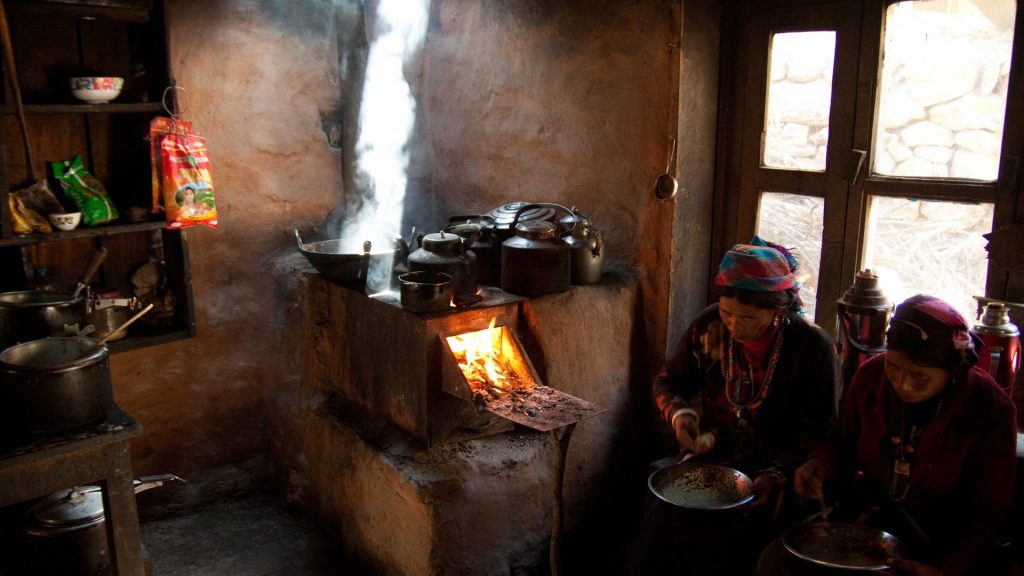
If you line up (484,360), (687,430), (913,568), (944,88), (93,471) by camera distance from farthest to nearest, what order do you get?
(484,360)
(944,88)
(687,430)
(93,471)
(913,568)

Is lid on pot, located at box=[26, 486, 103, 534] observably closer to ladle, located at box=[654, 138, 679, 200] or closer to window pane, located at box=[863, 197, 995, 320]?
ladle, located at box=[654, 138, 679, 200]

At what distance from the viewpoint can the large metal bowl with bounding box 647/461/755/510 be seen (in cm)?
268

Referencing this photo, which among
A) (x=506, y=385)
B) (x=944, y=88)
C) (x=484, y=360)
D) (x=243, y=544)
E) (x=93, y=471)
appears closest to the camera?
(x=93, y=471)

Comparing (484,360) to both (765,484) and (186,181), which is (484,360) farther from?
(186,181)

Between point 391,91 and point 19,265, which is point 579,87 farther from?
point 19,265

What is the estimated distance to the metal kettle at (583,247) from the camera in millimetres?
3955

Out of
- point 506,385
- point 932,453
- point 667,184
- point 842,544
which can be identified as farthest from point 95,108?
point 932,453

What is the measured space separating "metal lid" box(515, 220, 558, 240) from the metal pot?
1.62 ft

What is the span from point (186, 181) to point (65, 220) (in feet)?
1.87

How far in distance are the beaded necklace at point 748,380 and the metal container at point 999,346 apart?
668 millimetres

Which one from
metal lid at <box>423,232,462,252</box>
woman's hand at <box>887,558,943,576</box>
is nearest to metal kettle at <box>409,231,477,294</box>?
metal lid at <box>423,232,462,252</box>

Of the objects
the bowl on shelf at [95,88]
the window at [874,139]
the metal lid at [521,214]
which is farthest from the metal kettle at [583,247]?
the bowl on shelf at [95,88]

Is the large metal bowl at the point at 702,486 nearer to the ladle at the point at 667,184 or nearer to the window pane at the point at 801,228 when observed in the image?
the window pane at the point at 801,228

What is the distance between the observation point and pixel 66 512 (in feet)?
10.8
